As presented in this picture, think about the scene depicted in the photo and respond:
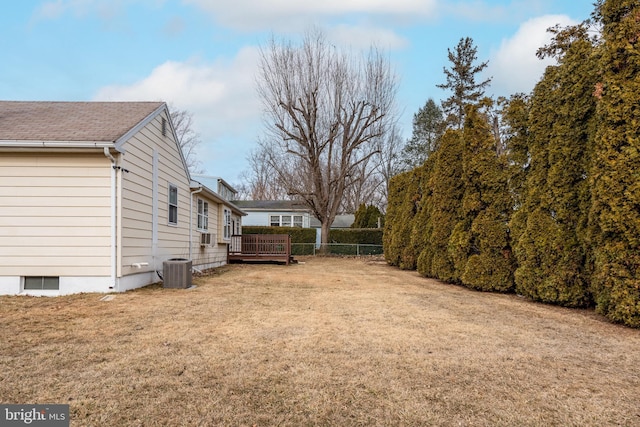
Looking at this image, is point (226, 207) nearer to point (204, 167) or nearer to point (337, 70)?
point (337, 70)

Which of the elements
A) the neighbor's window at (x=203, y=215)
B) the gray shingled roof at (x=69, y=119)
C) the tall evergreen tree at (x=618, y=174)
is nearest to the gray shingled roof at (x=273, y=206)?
the neighbor's window at (x=203, y=215)

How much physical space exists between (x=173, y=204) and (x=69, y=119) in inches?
117

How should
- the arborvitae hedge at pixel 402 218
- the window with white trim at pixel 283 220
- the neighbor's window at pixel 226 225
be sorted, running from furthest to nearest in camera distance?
1. the window with white trim at pixel 283 220
2. the neighbor's window at pixel 226 225
3. the arborvitae hedge at pixel 402 218

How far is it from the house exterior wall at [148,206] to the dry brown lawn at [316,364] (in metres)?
1.62

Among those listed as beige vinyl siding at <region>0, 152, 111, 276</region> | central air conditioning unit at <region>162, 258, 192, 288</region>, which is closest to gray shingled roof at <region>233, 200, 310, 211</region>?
central air conditioning unit at <region>162, 258, 192, 288</region>

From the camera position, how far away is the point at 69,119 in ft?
25.4

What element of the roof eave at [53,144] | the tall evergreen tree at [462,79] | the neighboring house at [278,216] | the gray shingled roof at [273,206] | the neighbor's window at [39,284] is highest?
the tall evergreen tree at [462,79]

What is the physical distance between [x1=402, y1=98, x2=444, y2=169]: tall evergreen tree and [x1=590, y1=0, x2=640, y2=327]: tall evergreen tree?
2447cm

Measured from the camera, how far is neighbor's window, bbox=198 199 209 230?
12008 mm

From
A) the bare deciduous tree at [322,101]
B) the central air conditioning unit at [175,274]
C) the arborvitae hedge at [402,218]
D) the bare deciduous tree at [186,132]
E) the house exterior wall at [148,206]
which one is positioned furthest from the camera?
the bare deciduous tree at [186,132]

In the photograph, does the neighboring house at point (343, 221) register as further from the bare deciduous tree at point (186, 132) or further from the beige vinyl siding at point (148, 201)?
the beige vinyl siding at point (148, 201)

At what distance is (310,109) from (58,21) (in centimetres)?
1167

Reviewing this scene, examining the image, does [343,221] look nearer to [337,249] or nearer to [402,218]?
[337,249]

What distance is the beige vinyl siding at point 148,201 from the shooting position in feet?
23.3
